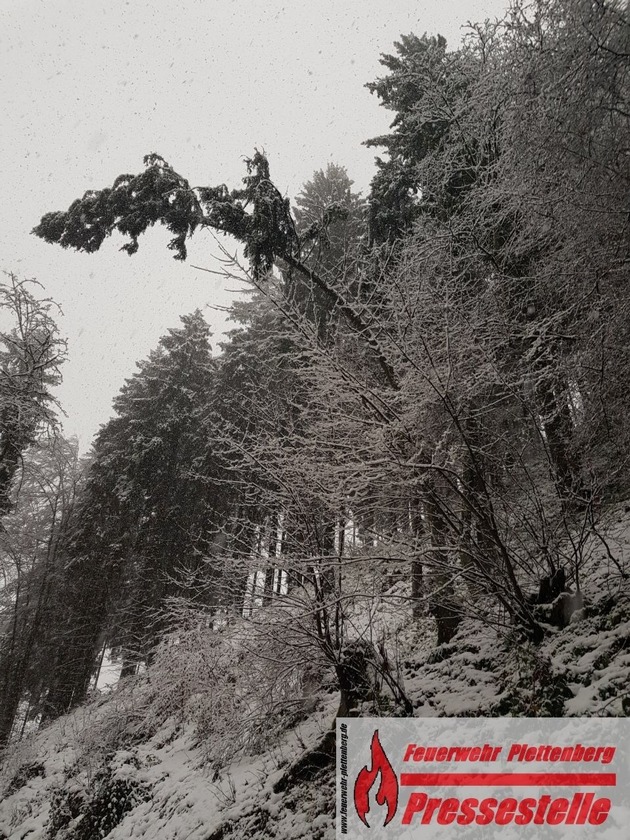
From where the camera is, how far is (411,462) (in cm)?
403

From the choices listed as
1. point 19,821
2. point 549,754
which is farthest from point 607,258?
point 19,821

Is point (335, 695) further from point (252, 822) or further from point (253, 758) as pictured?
point (252, 822)

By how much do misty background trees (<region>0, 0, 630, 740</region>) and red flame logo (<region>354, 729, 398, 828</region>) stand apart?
102cm

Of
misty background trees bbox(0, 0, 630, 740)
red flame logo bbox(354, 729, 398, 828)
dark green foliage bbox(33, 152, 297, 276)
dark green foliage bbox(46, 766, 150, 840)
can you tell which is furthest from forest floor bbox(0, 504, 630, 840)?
dark green foliage bbox(33, 152, 297, 276)

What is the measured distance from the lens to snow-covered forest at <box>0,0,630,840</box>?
4410 millimetres

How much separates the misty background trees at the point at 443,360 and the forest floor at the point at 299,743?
1.24 ft

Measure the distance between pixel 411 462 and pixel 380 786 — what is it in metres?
2.88

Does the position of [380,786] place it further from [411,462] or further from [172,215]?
[172,215]

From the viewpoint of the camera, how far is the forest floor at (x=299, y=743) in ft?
13.5

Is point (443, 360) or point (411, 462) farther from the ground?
point (443, 360)

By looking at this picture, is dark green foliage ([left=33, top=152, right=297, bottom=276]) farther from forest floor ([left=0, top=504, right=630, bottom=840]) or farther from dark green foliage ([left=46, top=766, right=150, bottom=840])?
dark green foliage ([left=46, top=766, right=150, bottom=840])

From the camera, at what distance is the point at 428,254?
6531 mm

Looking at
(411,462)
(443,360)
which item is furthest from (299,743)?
(443,360)

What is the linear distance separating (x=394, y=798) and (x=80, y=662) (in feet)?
51.6
